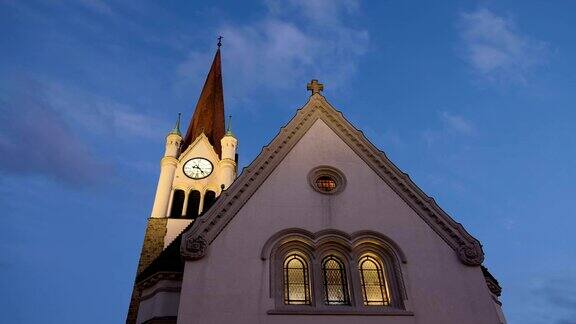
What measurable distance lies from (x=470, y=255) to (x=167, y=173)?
31197 mm

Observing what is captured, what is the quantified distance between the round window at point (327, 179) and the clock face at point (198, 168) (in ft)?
86.9

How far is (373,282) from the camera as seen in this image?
1600cm

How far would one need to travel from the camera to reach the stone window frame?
48.8ft

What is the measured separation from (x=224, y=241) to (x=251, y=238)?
883 mm

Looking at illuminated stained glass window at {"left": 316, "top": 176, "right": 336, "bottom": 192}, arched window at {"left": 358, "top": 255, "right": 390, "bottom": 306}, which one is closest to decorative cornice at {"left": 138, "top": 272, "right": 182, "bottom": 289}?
illuminated stained glass window at {"left": 316, "top": 176, "right": 336, "bottom": 192}

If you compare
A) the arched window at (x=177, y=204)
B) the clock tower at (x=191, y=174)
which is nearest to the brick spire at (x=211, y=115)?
the clock tower at (x=191, y=174)

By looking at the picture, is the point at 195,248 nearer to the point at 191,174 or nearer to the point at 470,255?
the point at 470,255

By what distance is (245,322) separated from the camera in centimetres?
1423

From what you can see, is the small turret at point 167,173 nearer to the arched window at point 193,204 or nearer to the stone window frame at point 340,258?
the arched window at point 193,204

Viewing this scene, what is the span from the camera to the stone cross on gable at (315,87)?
21.0 m

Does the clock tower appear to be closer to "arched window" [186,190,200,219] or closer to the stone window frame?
"arched window" [186,190,200,219]

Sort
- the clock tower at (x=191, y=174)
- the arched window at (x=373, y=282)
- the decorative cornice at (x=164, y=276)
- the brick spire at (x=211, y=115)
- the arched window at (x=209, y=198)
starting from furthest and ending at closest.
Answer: the brick spire at (x=211, y=115)
the arched window at (x=209, y=198)
the clock tower at (x=191, y=174)
the decorative cornice at (x=164, y=276)
the arched window at (x=373, y=282)

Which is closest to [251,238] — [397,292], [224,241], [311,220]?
[224,241]

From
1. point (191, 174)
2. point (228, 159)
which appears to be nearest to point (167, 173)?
point (191, 174)
